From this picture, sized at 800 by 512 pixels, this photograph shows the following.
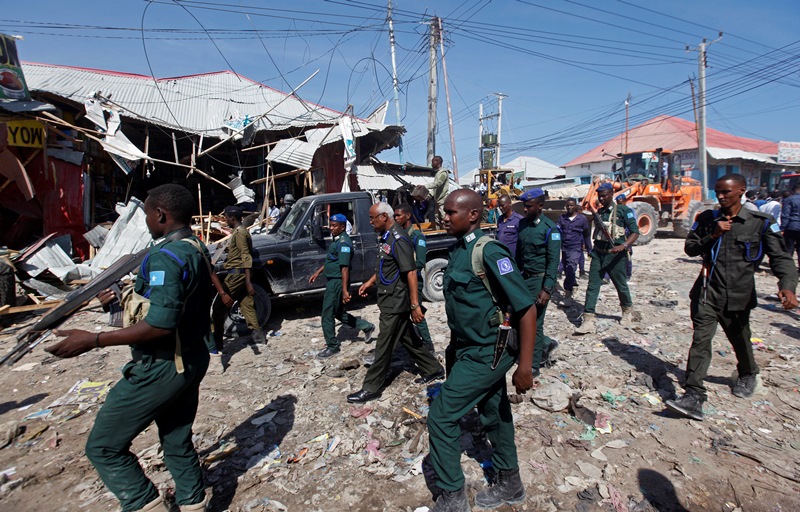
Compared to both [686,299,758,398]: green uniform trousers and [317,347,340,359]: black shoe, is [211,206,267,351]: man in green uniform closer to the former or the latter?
[317,347,340,359]: black shoe

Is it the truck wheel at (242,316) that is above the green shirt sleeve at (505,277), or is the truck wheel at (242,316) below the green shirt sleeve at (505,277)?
below

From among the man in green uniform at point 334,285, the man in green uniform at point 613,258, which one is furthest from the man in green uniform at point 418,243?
the man in green uniform at point 613,258

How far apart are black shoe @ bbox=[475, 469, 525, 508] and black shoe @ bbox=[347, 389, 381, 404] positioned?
157 cm

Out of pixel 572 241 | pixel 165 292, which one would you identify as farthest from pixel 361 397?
pixel 572 241

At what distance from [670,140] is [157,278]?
40244mm

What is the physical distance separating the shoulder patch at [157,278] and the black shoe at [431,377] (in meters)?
2.77

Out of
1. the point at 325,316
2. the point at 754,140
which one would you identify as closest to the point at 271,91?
the point at 325,316

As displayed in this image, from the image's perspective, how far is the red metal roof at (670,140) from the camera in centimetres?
3273

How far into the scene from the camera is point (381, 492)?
9.11 ft

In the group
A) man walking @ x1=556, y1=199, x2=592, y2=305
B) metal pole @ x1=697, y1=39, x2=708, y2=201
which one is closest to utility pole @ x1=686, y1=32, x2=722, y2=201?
metal pole @ x1=697, y1=39, x2=708, y2=201

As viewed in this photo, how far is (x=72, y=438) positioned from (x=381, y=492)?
270cm

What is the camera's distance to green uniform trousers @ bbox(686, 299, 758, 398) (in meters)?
3.43

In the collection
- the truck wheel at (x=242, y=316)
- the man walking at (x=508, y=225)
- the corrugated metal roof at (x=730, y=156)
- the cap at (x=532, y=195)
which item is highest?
the corrugated metal roof at (x=730, y=156)

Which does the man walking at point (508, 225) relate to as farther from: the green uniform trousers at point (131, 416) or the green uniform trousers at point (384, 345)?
the green uniform trousers at point (131, 416)
